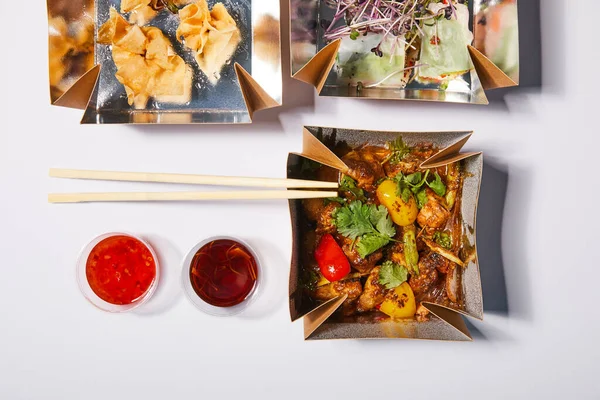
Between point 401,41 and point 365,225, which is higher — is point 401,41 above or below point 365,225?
above

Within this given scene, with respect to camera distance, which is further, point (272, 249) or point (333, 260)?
point (272, 249)

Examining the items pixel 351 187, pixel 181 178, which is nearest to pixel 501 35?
pixel 351 187

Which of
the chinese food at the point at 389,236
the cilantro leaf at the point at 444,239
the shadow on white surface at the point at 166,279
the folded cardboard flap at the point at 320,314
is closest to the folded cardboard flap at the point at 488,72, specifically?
the chinese food at the point at 389,236

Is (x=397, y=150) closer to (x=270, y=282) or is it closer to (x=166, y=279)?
(x=270, y=282)

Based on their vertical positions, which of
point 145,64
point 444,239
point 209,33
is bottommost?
point 444,239

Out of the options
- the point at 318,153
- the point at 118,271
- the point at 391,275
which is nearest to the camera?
the point at 318,153

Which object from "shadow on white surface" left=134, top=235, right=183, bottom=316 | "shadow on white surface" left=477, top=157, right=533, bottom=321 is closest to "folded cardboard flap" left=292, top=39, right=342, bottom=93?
"shadow on white surface" left=477, top=157, right=533, bottom=321

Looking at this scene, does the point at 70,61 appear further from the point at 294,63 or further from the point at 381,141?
the point at 381,141
